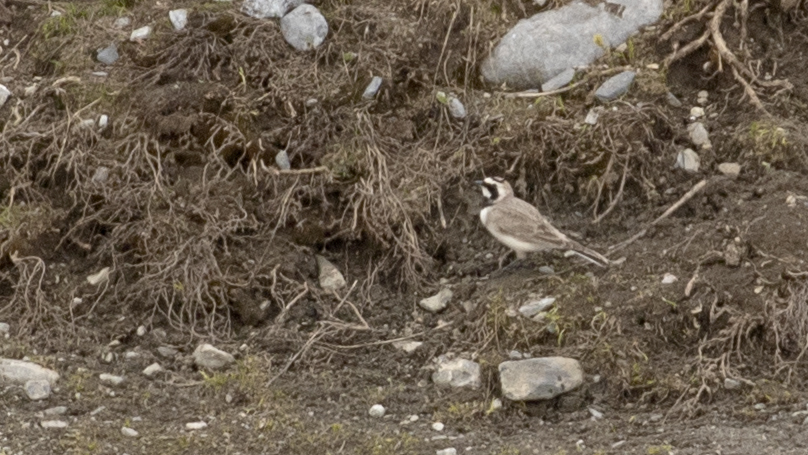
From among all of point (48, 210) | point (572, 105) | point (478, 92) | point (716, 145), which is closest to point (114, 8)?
point (48, 210)

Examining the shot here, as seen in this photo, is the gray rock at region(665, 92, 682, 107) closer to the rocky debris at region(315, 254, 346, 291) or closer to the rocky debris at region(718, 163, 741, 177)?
the rocky debris at region(718, 163, 741, 177)

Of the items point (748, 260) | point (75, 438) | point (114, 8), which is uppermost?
point (114, 8)

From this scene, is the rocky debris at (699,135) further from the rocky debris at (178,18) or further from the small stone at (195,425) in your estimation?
the small stone at (195,425)

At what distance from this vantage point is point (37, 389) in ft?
25.3

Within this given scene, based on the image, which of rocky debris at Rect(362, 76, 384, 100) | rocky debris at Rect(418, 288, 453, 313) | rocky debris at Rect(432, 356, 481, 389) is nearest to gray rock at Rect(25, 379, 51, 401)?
rocky debris at Rect(432, 356, 481, 389)

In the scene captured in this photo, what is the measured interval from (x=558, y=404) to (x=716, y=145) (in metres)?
2.46

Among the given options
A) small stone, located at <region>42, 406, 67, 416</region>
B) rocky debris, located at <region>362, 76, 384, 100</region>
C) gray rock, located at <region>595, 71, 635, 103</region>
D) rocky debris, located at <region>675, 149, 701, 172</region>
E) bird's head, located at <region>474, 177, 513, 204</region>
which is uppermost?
gray rock, located at <region>595, 71, 635, 103</region>

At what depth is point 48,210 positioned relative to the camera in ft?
29.5

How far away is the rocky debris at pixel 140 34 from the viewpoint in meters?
9.70

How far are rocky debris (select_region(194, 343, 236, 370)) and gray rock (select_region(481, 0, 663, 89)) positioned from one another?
2956 millimetres

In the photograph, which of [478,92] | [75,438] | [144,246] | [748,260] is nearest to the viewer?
[75,438]

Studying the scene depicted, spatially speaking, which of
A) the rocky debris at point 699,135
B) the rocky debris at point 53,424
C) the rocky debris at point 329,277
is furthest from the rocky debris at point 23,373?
the rocky debris at point 699,135

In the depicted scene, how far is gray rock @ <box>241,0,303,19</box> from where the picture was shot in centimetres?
972

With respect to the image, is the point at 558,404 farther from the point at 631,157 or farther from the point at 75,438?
the point at 75,438
